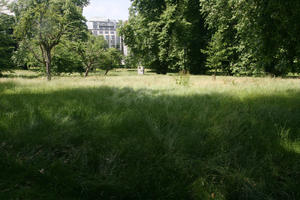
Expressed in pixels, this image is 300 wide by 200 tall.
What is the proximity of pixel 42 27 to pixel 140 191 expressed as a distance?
1195cm

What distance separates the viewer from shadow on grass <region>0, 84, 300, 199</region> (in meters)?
1.87

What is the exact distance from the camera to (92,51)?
19375 millimetres

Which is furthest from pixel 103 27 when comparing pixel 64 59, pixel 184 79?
pixel 184 79

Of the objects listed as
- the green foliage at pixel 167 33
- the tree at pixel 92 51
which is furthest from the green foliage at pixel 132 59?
A: the tree at pixel 92 51

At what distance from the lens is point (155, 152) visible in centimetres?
239

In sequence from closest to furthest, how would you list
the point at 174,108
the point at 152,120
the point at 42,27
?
the point at 152,120, the point at 174,108, the point at 42,27

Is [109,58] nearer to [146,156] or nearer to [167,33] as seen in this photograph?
[167,33]

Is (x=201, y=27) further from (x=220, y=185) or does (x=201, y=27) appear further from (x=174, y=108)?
(x=220, y=185)

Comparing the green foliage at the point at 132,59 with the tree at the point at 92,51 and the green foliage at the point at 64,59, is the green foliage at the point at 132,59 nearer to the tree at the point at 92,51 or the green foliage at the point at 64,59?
the tree at the point at 92,51

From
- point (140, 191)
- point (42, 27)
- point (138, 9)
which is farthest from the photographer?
point (138, 9)

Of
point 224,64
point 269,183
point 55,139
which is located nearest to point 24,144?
point 55,139

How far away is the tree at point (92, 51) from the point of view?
19.1 meters

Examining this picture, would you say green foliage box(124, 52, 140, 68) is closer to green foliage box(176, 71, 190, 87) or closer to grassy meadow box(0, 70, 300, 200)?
green foliage box(176, 71, 190, 87)

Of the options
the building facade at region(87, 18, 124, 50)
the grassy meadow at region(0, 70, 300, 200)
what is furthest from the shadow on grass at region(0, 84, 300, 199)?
the building facade at region(87, 18, 124, 50)
